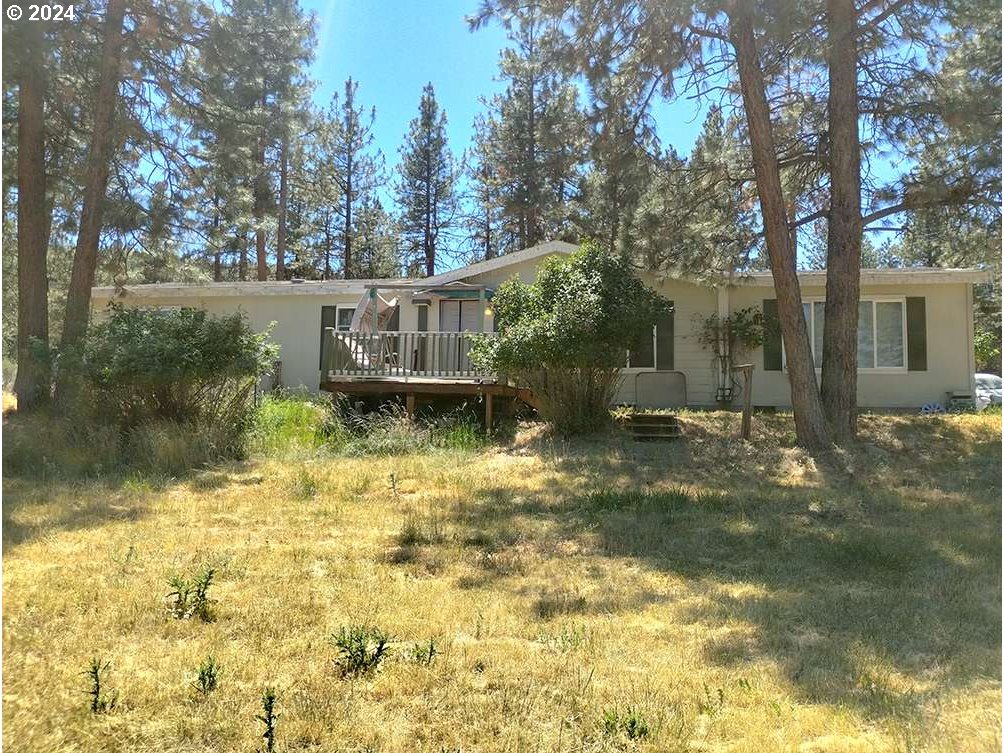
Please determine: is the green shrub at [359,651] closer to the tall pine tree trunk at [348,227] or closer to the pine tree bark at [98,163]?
the pine tree bark at [98,163]

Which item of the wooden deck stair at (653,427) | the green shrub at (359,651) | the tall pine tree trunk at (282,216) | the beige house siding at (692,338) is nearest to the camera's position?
the green shrub at (359,651)

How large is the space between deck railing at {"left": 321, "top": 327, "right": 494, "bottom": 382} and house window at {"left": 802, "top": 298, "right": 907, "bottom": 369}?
22.9 feet

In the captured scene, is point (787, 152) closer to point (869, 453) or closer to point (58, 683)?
point (869, 453)

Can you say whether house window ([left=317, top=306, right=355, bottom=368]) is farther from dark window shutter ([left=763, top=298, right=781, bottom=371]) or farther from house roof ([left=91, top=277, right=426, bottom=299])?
dark window shutter ([left=763, top=298, right=781, bottom=371])

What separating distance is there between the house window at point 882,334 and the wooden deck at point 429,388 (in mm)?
6524

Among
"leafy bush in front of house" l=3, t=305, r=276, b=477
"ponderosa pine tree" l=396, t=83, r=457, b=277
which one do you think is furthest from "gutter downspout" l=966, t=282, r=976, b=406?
"ponderosa pine tree" l=396, t=83, r=457, b=277

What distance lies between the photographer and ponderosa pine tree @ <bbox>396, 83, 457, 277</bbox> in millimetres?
26344

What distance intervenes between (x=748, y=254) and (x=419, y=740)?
11698 millimetres

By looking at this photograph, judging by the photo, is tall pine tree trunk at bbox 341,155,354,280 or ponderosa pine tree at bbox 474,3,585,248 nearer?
ponderosa pine tree at bbox 474,3,585,248

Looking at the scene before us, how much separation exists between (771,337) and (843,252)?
3869mm

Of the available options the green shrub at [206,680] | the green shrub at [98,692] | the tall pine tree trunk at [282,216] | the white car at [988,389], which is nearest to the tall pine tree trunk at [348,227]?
the tall pine tree trunk at [282,216]

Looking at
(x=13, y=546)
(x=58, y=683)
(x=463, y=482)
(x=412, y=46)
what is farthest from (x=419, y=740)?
(x=412, y=46)

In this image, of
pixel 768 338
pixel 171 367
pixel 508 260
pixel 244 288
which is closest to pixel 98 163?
pixel 244 288

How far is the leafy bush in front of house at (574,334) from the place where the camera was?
1002 cm
